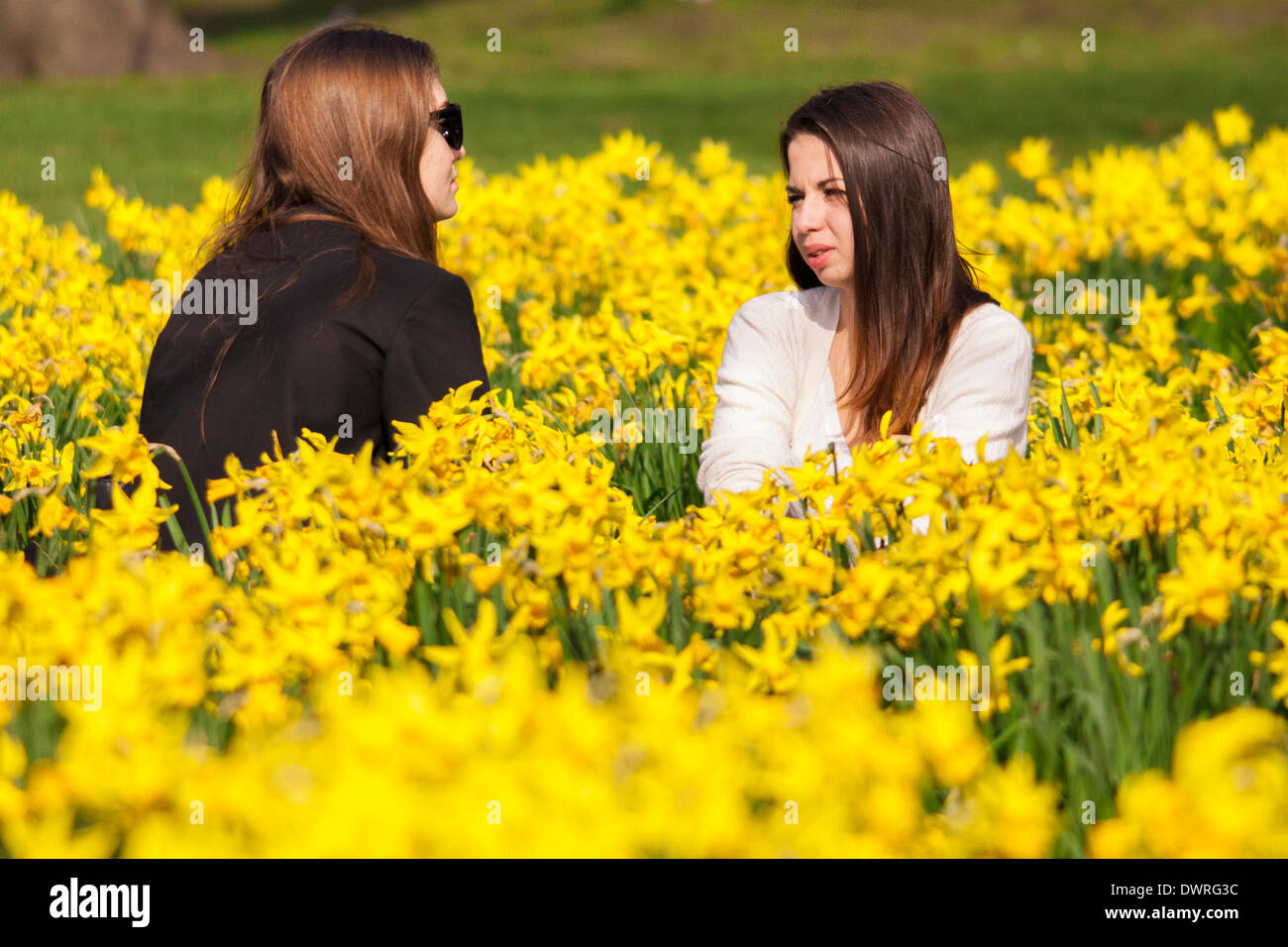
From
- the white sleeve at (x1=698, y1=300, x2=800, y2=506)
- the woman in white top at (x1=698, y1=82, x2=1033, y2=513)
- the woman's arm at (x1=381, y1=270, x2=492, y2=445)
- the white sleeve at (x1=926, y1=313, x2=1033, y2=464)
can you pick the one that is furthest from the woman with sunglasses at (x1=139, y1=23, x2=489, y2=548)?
the white sleeve at (x1=926, y1=313, x2=1033, y2=464)

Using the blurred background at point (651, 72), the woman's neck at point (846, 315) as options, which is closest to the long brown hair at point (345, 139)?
the woman's neck at point (846, 315)

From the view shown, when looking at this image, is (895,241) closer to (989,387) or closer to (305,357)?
(989,387)

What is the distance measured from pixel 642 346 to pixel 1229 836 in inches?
108

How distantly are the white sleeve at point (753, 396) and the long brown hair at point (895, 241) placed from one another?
203 mm

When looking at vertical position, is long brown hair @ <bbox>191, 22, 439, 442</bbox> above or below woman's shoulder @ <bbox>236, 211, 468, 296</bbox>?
above

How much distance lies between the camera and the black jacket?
305 cm

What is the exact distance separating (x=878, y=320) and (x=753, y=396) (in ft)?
1.21

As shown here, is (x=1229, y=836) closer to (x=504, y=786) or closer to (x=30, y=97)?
(x=504, y=786)

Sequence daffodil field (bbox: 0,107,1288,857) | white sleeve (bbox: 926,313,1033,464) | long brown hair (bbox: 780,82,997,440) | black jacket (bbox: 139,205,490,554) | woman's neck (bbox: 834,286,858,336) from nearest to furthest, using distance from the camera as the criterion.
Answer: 1. daffodil field (bbox: 0,107,1288,857)
2. black jacket (bbox: 139,205,490,554)
3. white sleeve (bbox: 926,313,1033,464)
4. long brown hair (bbox: 780,82,997,440)
5. woman's neck (bbox: 834,286,858,336)

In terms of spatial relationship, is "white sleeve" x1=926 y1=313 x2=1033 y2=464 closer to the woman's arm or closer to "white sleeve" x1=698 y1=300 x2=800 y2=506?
"white sleeve" x1=698 y1=300 x2=800 y2=506

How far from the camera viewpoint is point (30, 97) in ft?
56.0

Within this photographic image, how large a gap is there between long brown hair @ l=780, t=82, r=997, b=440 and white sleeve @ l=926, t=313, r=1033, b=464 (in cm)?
9

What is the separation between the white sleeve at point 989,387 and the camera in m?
3.29
